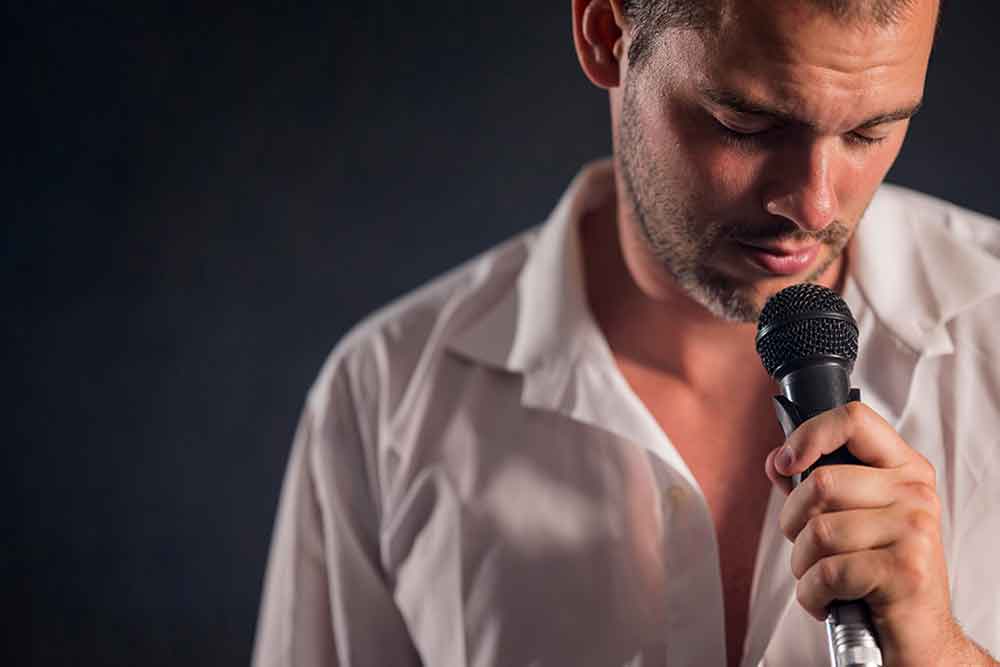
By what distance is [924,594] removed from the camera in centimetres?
82

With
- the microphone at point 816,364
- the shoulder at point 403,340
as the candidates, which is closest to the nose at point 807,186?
the microphone at point 816,364

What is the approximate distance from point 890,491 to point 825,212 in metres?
0.28

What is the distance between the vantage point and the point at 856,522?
0.81 meters

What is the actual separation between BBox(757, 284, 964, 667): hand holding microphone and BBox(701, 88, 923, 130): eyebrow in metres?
0.22

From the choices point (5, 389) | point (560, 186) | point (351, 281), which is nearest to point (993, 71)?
point (560, 186)

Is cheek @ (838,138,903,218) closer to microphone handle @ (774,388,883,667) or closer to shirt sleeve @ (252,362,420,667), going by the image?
microphone handle @ (774,388,883,667)

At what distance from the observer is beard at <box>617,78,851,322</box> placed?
106 centimetres

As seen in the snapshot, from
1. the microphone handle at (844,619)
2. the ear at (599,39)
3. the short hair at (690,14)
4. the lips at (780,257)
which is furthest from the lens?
the ear at (599,39)

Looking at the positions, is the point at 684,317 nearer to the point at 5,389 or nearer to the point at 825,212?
the point at 825,212

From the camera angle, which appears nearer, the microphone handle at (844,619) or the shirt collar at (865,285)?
the microphone handle at (844,619)

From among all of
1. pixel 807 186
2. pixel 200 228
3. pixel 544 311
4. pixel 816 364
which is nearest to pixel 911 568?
pixel 816 364

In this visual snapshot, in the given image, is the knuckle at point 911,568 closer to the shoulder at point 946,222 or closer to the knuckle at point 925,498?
the knuckle at point 925,498

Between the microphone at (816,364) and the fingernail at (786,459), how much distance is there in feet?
0.07

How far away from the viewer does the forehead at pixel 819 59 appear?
95cm
